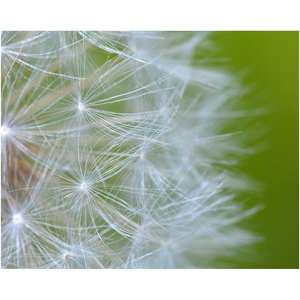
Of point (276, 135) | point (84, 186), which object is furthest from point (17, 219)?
point (276, 135)

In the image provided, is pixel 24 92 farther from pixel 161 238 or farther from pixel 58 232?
pixel 161 238

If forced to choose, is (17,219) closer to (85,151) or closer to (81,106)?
(85,151)

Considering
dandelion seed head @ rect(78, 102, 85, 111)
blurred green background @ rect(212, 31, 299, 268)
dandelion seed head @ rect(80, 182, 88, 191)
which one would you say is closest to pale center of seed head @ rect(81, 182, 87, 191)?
dandelion seed head @ rect(80, 182, 88, 191)

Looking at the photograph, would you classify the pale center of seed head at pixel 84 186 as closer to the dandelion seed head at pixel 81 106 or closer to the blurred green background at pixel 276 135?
the dandelion seed head at pixel 81 106

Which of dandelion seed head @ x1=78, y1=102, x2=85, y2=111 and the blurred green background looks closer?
dandelion seed head @ x1=78, y1=102, x2=85, y2=111

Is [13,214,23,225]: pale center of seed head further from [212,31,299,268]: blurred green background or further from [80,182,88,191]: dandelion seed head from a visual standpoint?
[212,31,299,268]: blurred green background

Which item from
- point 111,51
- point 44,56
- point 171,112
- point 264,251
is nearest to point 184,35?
point 171,112
